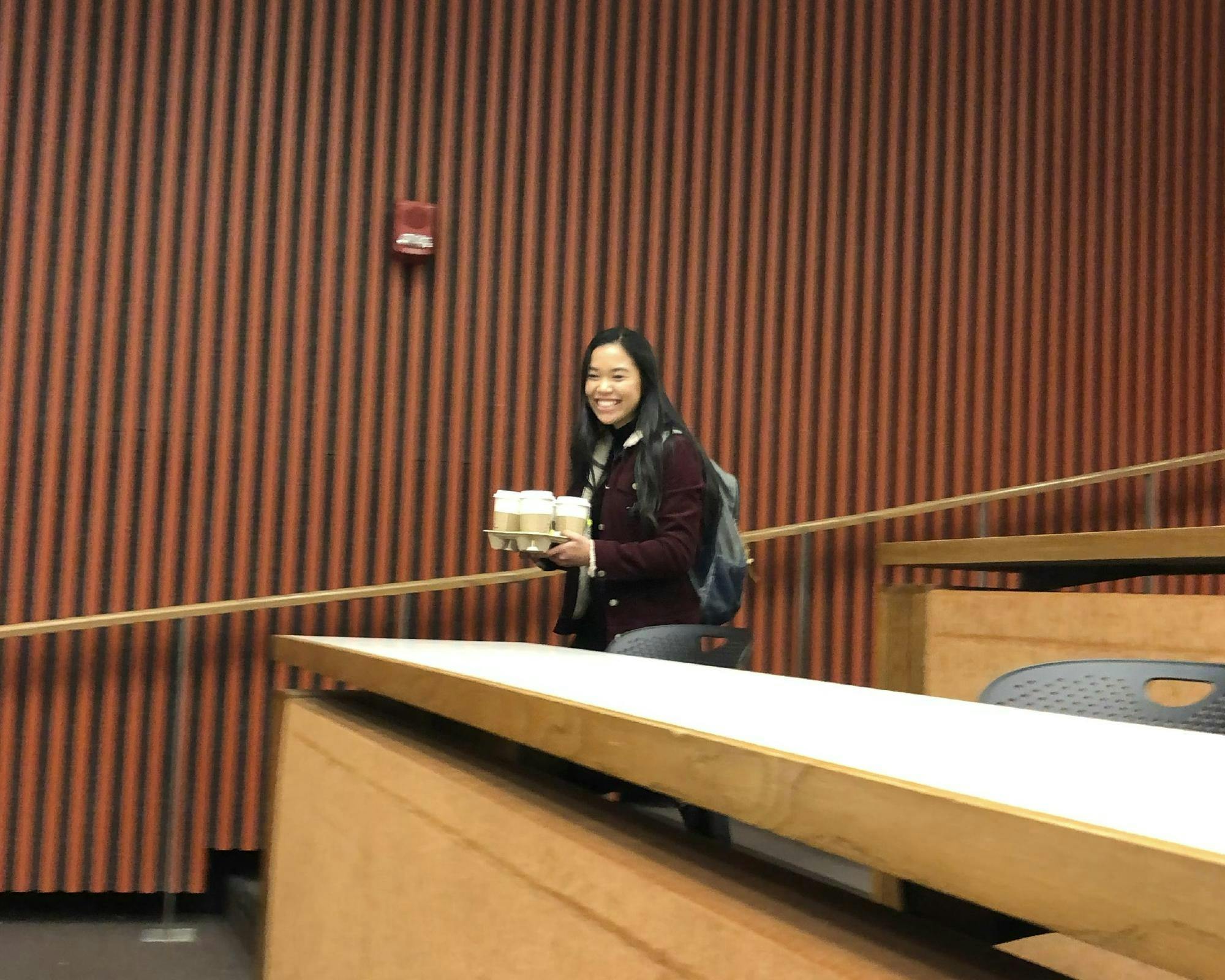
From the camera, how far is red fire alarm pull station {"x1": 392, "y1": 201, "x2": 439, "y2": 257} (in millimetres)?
3525

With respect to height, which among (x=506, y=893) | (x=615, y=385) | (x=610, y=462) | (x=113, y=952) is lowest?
(x=113, y=952)

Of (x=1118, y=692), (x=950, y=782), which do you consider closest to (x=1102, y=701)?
(x=1118, y=692)

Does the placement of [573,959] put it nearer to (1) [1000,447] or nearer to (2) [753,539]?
(2) [753,539]

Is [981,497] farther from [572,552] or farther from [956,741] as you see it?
[956,741]

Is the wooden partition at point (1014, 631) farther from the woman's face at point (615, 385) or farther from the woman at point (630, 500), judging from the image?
the woman's face at point (615, 385)

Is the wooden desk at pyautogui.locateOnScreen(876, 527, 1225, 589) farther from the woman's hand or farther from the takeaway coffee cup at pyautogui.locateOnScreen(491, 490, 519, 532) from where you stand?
the takeaway coffee cup at pyautogui.locateOnScreen(491, 490, 519, 532)

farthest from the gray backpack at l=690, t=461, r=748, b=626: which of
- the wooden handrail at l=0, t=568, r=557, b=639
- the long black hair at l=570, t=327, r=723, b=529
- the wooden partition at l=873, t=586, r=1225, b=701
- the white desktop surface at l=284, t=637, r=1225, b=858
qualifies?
the white desktop surface at l=284, t=637, r=1225, b=858

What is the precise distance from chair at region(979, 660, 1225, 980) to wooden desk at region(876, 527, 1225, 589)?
64cm

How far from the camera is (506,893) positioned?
1.13 metres

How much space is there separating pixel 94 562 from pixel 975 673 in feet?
7.67

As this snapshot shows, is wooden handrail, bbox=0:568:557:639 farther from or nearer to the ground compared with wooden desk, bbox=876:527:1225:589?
nearer to the ground

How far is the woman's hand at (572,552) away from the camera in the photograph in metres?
2.30

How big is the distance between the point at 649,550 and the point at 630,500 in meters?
0.20

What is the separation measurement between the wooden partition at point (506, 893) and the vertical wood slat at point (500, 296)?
1.55 metres
